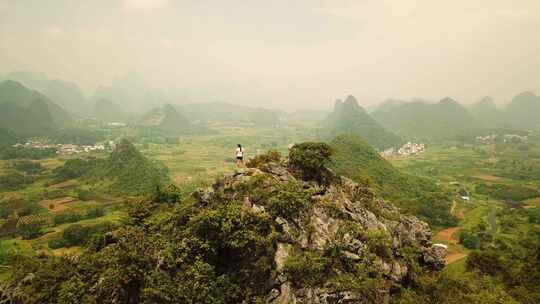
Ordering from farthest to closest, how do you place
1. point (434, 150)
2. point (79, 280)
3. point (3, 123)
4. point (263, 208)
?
point (3, 123)
point (434, 150)
point (263, 208)
point (79, 280)

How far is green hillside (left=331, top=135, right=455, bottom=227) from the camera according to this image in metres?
47.8

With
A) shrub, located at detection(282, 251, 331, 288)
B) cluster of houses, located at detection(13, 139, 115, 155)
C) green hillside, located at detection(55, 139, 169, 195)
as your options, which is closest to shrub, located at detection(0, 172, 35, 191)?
green hillside, located at detection(55, 139, 169, 195)

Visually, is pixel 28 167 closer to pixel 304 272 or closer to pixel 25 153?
pixel 25 153

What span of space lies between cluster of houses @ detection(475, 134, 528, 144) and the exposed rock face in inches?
5575

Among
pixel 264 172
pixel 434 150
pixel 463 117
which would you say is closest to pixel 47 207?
pixel 264 172

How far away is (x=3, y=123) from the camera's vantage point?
435 feet

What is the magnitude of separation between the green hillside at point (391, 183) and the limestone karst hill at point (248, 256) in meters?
27.7

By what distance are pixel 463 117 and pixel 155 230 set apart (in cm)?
21782

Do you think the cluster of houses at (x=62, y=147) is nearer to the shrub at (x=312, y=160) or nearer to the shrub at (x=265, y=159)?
the shrub at (x=265, y=159)

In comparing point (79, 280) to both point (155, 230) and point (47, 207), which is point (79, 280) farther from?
point (47, 207)

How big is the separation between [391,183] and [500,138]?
380 ft

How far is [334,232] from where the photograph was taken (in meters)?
17.1

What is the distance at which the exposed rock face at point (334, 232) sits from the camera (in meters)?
14.2

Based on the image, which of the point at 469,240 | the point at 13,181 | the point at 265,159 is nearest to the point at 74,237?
the point at 265,159
